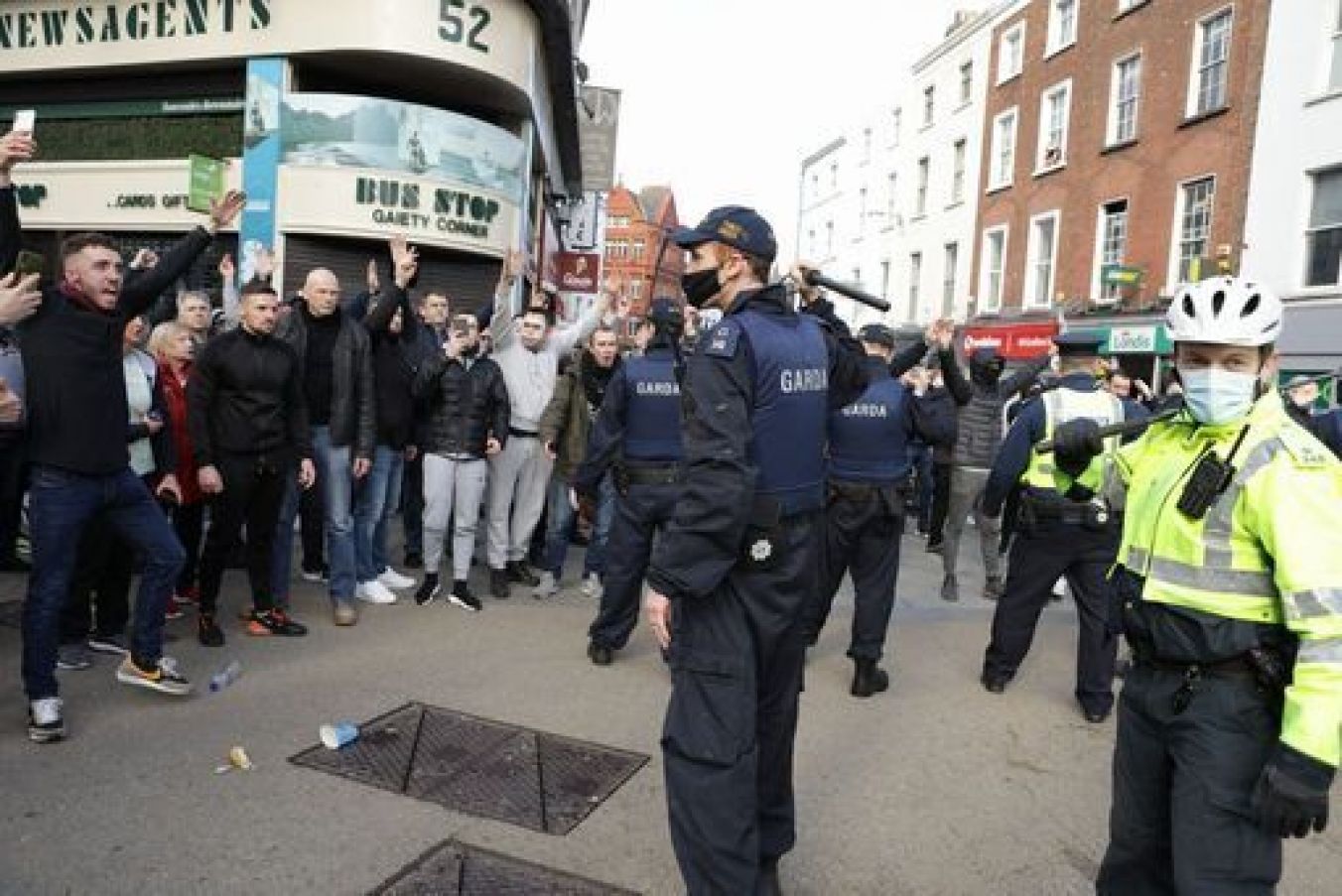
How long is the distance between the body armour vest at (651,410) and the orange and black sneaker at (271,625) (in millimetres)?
2261

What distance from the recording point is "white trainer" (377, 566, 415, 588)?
6.91 metres

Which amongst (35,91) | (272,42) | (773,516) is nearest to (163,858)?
(773,516)

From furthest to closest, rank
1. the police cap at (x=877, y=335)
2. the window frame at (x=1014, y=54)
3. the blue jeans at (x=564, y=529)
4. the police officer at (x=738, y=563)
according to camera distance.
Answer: the window frame at (x=1014, y=54) → the blue jeans at (x=564, y=529) → the police cap at (x=877, y=335) → the police officer at (x=738, y=563)

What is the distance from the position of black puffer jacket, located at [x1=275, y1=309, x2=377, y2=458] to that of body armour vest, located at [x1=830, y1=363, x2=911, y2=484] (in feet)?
9.64

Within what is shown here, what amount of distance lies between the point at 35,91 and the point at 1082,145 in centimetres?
2153

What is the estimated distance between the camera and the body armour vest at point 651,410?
5742mm

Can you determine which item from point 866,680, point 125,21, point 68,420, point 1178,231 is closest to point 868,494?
point 866,680

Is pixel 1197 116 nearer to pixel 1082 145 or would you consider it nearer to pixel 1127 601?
pixel 1082 145

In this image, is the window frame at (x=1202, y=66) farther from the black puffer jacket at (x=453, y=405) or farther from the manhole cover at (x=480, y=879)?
the manhole cover at (x=480, y=879)

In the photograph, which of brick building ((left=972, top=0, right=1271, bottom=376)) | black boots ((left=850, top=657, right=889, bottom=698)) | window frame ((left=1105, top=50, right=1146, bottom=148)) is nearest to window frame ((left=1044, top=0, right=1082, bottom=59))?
brick building ((left=972, top=0, right=1271, bottom=376))

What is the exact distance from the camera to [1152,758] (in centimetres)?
240

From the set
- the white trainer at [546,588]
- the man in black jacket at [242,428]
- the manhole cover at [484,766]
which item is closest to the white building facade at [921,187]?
the white trainer at [546,588]

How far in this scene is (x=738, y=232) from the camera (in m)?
3.06

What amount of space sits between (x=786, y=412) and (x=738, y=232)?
622 millimetres
